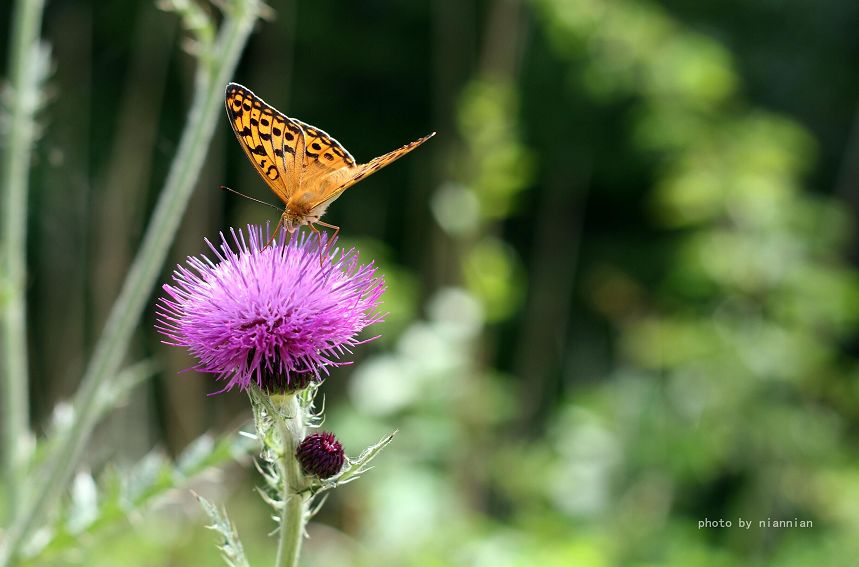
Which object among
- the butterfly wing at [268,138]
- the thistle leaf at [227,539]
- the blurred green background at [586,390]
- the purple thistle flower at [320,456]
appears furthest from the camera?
the blurred green background at [586,390]

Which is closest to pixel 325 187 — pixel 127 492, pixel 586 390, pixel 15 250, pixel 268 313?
pixel 268 313

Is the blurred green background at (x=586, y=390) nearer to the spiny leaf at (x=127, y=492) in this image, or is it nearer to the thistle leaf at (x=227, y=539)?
the spiny leaf at (x=127, y=492)

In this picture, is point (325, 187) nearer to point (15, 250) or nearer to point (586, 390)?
point (15, 250)

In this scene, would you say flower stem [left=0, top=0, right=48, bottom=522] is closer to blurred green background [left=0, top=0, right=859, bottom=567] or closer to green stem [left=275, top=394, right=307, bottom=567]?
green stem [left=275, top=394, right=307, bottom=567]

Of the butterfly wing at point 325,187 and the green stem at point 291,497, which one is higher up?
the butterfly wing at point 325,187

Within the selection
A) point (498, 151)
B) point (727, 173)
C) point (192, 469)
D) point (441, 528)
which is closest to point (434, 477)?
point (441, 528)

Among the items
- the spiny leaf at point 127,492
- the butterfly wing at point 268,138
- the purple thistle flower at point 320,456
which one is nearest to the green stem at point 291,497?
the purple thistle flower at point 320,456
